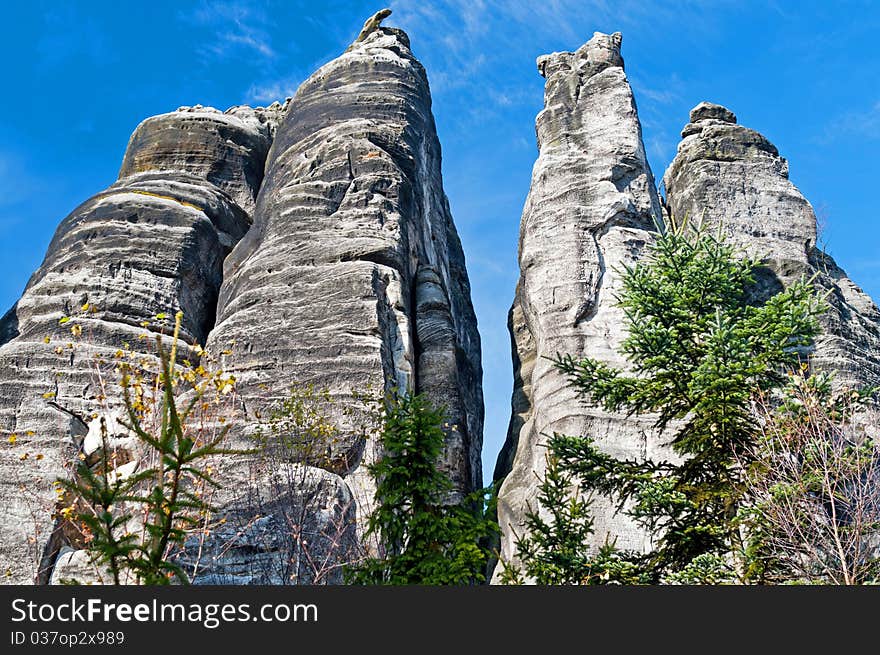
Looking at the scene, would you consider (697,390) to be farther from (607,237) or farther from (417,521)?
(607,237)

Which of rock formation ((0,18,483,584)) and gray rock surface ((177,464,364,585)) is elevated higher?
rock formation ((0,18,483,584))

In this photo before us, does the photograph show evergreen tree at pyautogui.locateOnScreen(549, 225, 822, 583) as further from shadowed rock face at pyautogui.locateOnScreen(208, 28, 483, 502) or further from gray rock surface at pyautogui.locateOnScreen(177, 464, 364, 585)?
shadowed rock face at pyautogui.locateOnScreen(208, 28, 483, 502)

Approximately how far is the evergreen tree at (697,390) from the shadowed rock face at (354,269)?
6.80 m

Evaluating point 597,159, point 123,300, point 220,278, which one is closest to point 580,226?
point 597,159

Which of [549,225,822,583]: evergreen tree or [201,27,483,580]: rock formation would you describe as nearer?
[549,225,822,583]: evergreen tree

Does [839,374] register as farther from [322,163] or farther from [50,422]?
[50,422]

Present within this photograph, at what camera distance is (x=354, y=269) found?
2405cm

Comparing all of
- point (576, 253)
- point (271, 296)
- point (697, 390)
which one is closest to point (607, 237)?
point (576, 253)

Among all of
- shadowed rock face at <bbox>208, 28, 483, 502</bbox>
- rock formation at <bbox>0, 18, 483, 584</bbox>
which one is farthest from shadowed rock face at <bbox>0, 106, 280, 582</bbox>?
shadowed rock face at <bbox>208, 28, 483, 502</bbox>

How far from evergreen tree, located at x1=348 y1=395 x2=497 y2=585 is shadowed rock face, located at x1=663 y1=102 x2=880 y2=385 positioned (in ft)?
40.3

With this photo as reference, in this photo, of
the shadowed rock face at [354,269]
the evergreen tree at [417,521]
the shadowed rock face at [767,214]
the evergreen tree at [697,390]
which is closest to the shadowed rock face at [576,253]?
the shadowed rock face at [767,214]

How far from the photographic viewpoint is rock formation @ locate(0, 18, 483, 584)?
736 inches

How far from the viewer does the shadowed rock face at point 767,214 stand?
24.2 m

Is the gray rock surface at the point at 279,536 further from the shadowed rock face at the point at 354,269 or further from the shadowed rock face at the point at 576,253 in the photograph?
the shadowed rock face at the point at 576,253
